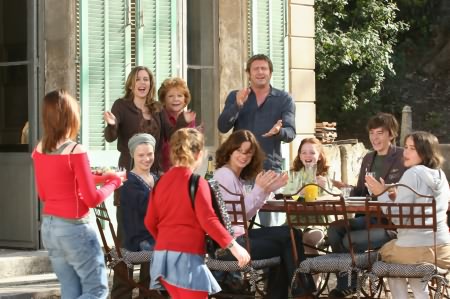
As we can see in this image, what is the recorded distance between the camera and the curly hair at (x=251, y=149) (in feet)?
27.9

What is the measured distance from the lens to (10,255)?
35.7 ft

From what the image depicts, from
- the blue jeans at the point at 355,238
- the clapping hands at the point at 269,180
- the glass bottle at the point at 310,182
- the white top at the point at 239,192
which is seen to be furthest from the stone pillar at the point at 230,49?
the clapping hands at the point at 269,180

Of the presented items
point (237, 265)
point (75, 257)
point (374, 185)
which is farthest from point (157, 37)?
point (75, 257)

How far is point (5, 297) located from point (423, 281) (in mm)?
2866

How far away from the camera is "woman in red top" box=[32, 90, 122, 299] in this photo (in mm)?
6977

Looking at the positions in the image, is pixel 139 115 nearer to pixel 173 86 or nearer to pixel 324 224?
pixel 173 86

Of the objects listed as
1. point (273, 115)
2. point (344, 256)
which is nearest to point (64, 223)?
point (344, 256)

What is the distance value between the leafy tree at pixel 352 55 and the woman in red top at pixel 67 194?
17438 mm

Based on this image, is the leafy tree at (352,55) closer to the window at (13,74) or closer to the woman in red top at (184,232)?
the window at (13,74)

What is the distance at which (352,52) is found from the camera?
24.7m

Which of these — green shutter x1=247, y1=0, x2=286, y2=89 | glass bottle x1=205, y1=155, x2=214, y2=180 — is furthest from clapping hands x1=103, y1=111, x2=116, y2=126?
green shutter x1=247, y1=0, x2=286, y2=89

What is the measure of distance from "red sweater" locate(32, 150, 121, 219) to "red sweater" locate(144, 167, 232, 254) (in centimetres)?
37

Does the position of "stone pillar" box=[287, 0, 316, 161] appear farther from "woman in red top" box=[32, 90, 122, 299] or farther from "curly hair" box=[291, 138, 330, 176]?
"woman in red top" box=[32, 90, 122, 299]

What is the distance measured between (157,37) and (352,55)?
13.2 metres
